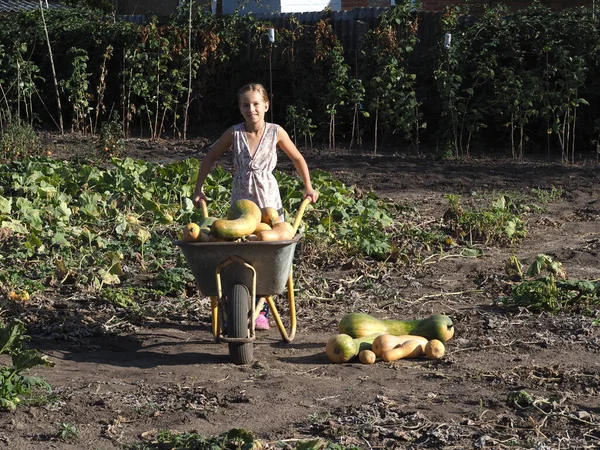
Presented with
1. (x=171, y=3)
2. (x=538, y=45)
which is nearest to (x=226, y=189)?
(x=538, y=45)

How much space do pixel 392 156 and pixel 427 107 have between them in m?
1.76

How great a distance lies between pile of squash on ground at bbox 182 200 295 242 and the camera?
5.20 m

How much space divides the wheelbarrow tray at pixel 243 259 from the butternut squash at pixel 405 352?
676 millimetres

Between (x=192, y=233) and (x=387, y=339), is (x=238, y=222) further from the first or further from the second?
(x=387, y=339)

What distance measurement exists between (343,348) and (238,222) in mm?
860

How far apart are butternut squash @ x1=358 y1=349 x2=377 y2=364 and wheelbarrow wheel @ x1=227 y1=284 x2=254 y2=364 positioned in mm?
582

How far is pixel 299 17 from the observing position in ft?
52.7

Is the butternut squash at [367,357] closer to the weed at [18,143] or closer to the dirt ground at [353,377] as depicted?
the dirt ground at [353,377]

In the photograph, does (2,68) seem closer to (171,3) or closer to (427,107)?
(427,107)

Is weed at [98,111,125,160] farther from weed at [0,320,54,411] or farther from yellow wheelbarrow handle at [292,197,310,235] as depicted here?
weed at [0,320,54,411]

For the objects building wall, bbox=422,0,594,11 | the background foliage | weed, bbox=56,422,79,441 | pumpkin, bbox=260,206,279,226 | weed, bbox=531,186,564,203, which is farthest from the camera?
building wall, bbox=422,0,594,11

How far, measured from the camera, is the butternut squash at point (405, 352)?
5289 millimetres

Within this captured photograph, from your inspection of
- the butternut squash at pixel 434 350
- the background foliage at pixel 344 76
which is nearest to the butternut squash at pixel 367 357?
the butternut squash at pixel 434 350

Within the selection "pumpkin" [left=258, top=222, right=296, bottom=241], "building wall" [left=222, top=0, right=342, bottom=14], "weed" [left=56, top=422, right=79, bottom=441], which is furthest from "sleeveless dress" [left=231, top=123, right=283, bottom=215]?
"building wall" [left=222, top=0, right=342, bottom=14]
